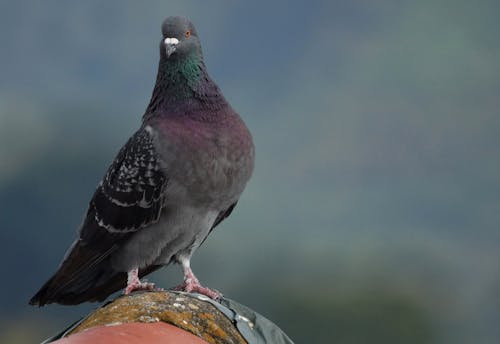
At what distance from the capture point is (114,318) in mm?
4281

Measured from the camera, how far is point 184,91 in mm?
6238

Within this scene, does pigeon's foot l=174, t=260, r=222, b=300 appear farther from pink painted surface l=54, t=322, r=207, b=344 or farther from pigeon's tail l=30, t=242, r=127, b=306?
pink painted surface l=54, t=322, r=207, b=344

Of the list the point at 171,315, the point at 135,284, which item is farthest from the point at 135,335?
the point at 135,284

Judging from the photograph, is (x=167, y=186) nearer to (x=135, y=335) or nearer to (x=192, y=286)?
(x=192, y=286)

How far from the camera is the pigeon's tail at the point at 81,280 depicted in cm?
620

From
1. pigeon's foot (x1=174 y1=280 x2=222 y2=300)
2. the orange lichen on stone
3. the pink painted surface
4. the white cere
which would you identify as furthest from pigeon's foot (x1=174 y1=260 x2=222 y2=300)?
the white cere

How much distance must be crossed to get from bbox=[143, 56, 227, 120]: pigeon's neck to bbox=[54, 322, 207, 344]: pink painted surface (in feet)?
7.90

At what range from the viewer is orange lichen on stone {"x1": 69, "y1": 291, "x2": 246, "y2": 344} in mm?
4262

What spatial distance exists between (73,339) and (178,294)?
4.74 feet

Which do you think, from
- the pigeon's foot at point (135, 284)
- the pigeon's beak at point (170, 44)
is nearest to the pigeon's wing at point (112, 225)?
the pigeon's foot at point (135, 284)

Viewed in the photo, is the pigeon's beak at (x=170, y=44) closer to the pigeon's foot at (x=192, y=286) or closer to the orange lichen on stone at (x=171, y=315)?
the pigeon's foot at (x=192, y=286)

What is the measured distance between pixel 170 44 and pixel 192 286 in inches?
70.5

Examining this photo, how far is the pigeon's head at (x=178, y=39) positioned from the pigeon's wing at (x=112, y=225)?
64cm

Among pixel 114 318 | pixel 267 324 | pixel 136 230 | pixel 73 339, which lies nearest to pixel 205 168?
pixel 136 230
